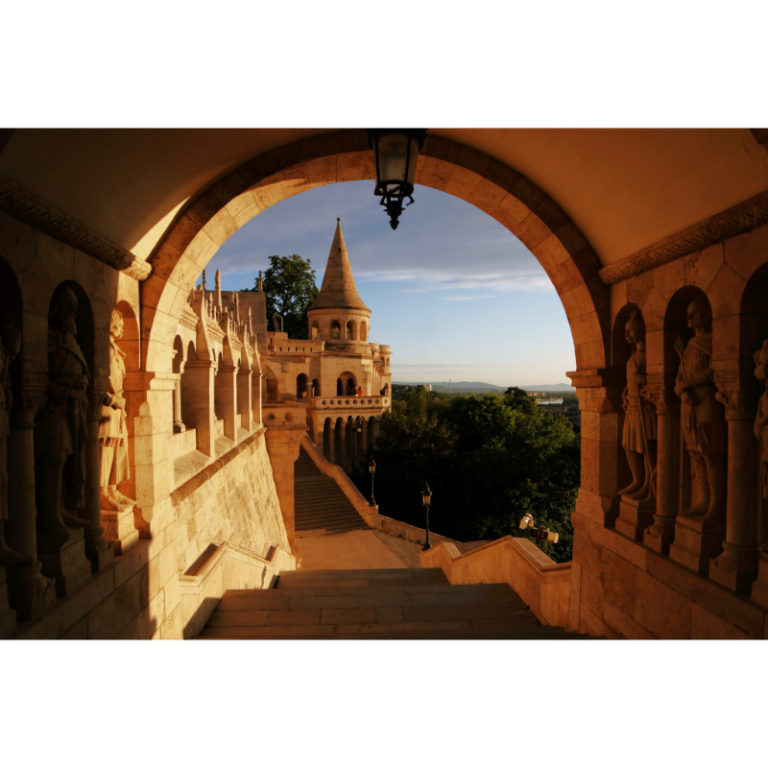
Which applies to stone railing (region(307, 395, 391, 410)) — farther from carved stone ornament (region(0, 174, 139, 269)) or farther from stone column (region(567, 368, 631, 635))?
carved stone ornament (region(0, 174, 139, 269))

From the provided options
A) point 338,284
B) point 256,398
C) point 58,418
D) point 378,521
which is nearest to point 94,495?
point 58,418

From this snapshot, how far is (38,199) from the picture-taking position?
2.97 meters

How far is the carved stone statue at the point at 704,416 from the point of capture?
373 centimetres

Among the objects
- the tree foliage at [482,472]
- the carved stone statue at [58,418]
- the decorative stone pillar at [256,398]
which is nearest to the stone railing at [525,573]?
the carved stone statue at [58,418]

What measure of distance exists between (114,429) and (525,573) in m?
4.86

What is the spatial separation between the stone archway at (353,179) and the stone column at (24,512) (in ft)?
5.00

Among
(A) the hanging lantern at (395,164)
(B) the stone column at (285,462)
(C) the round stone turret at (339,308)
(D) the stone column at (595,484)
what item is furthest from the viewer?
(C) the round stone turret at (339,308)

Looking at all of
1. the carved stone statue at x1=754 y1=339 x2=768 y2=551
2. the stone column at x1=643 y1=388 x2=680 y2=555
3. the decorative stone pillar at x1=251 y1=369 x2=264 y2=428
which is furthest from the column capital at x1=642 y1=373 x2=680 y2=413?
the decorative stone pillar at x1=251 y1=369 x2=264 y2=428

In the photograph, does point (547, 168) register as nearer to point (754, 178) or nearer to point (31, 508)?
point (754, 178)

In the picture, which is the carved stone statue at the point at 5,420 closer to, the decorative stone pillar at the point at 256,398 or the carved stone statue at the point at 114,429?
the carved stone statue at the point at 114,429

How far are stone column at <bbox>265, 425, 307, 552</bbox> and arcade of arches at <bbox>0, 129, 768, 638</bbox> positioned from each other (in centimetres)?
1132

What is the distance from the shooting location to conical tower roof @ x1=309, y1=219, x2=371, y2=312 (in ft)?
140

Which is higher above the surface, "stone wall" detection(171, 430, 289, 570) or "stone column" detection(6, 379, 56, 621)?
"stone column" detection(6, 379, 56, 621)

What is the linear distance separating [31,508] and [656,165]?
4793mm
